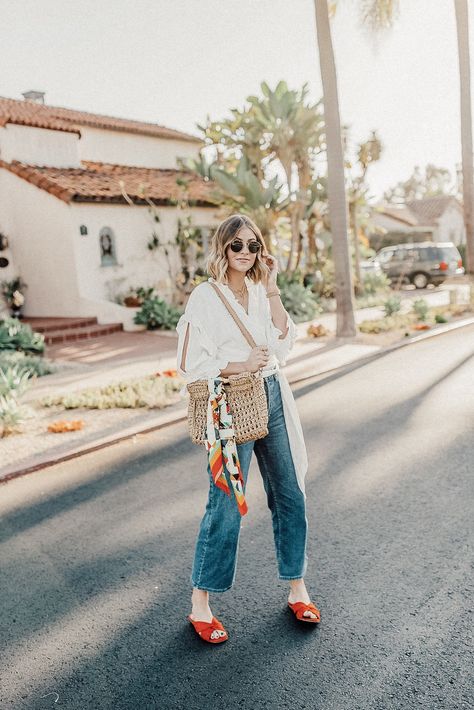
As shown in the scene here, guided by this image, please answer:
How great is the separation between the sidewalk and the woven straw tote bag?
367cm

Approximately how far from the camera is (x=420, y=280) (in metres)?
25.9

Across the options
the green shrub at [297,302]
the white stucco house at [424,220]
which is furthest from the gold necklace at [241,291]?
the white stucco house at [424,220]

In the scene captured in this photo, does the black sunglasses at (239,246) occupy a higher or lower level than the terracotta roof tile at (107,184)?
lower

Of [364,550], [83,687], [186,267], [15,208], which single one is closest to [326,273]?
[186,267]

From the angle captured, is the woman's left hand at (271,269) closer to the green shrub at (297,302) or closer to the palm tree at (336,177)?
the palm tree at (336,177)

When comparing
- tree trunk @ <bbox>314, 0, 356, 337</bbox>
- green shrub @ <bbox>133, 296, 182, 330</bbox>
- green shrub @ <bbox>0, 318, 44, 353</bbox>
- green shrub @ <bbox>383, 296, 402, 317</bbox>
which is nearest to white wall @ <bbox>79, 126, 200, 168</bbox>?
green shrub @ <bbox>133, 296, 182, 330</bbox>

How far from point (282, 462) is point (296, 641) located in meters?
0.87

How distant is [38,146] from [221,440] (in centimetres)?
1804

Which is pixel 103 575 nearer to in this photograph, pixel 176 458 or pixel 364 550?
pixel 364 550

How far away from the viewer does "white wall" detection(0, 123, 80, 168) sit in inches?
709

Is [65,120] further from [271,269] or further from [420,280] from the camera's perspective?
[271,269]

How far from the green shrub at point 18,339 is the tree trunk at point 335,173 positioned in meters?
6.38

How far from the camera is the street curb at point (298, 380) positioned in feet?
20.2

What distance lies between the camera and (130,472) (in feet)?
19.4
